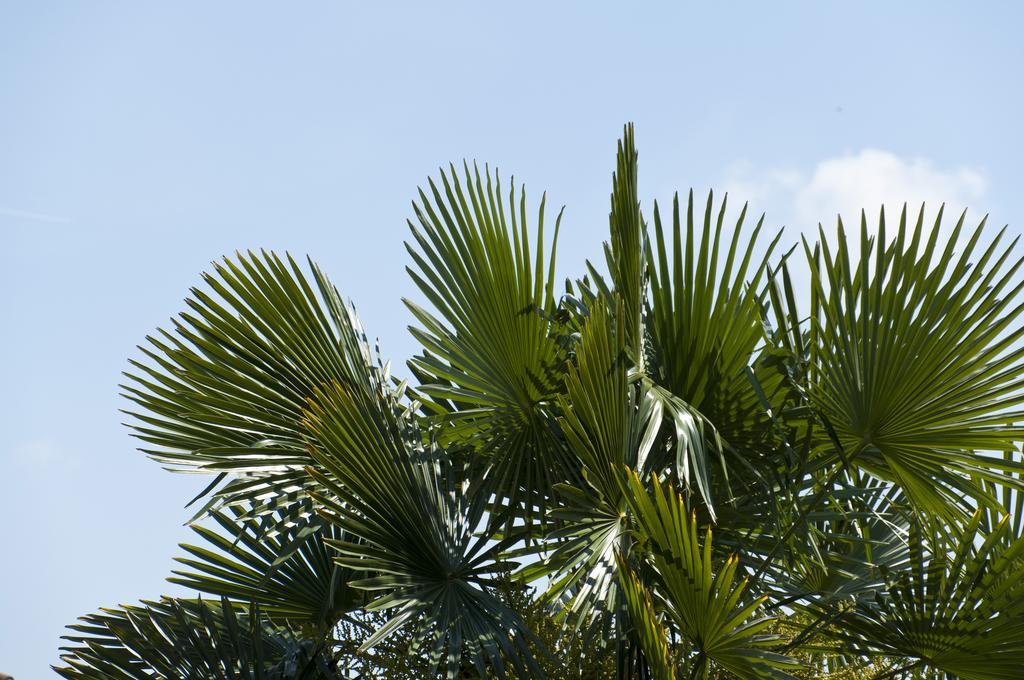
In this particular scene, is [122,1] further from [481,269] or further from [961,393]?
[961,393]

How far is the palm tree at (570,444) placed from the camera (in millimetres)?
3324

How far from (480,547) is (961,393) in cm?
188

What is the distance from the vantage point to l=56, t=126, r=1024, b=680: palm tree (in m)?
3.32

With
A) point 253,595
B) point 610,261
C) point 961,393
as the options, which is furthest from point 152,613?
point 961,393

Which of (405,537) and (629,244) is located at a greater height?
(629,244)

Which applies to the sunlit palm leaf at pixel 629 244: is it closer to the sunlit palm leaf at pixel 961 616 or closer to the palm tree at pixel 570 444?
the palm tree at pixel 570 444

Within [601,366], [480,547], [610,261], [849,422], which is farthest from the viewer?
[610,261]

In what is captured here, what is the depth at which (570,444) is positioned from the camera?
376 cm

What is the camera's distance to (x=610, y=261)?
13.1 ft

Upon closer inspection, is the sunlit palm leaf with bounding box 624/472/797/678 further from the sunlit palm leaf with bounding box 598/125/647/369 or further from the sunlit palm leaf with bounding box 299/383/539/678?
the sunlit palm leaf with bounding box 598/125/647/369

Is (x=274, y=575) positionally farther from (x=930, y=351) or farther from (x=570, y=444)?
(x=930, y=351)

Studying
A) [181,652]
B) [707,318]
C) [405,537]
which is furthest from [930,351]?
[181,652]

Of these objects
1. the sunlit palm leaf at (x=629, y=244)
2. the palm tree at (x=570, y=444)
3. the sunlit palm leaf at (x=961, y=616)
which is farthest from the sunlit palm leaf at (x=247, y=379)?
the sunlit palm leaf at (x=961, y=616)

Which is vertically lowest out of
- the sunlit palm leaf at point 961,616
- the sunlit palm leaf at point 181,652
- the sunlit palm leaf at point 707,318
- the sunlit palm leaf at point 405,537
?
the sunlit palm leaf at point 181,652
